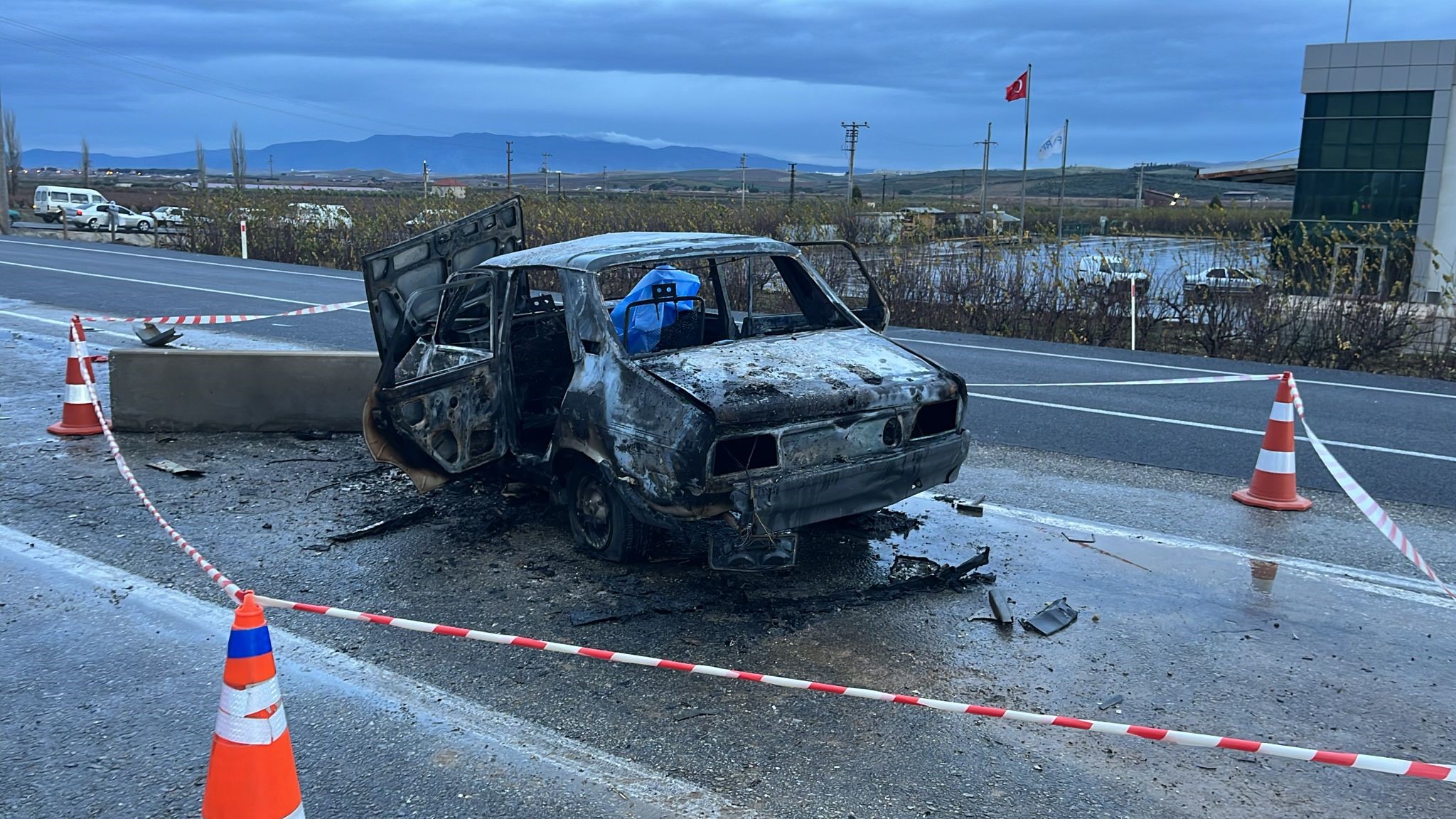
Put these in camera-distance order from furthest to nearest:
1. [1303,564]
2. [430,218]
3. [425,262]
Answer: [430,218] < [425,262] < [1303,564]

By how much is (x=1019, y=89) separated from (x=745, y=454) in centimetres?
2855

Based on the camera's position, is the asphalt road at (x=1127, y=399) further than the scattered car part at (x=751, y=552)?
Yes

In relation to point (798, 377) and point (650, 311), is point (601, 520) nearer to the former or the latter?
point (798, 377)

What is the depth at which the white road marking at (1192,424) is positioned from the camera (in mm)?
8609

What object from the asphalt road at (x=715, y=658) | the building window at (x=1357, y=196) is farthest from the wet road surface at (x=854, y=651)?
the building window at (x=1357, y=196)

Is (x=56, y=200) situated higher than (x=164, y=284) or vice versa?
(x=56, y=200)

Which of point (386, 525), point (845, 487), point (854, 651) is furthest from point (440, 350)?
point (854, 651)

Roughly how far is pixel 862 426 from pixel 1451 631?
113 inches

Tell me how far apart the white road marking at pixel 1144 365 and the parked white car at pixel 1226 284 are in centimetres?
169

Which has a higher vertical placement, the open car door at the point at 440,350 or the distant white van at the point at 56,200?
the distant white van at the point at 56,200

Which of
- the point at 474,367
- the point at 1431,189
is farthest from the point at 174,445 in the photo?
the point at 1431,189

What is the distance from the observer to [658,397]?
16.4 feet

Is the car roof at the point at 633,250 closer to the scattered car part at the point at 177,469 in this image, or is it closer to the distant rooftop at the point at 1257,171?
the scattered car part at the point at 177,469

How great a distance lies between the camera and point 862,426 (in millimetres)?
5129
